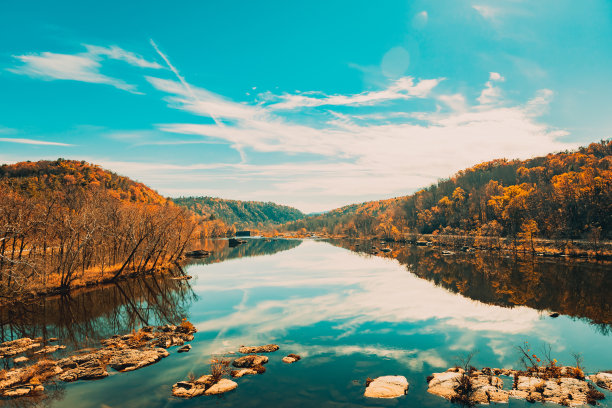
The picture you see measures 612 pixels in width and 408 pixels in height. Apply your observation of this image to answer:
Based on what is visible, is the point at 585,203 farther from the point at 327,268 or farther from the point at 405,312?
the point at 405,312

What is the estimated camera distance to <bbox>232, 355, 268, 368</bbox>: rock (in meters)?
21.5

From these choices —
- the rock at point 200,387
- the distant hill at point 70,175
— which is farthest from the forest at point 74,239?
the distant hill at point 70,175

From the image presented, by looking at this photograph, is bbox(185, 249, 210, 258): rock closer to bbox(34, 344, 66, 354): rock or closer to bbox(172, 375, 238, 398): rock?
bbox(34, 344, 66, 354): rock

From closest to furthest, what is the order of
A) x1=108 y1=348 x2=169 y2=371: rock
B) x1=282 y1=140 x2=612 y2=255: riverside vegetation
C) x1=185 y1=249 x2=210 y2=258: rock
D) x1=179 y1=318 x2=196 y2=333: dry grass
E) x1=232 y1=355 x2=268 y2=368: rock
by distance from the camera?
1. x1=108 y1=348 x2=169 y2=371: rock
2. x1=232 y1=355 x2=268 y2=368: rock
3. x1=179 y1=318 x2=196 y2=333: dry grass
4. x1=282 y1=140 x2=612 y2=255: riverside vegetation
5. x1=185 y1=249 x2=210 y2=258: rock

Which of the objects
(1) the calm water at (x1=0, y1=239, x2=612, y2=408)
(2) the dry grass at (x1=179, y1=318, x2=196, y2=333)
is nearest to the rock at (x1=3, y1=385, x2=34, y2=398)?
(1) the calm water at (x1=0, y1=239, x2=612, y2=408)

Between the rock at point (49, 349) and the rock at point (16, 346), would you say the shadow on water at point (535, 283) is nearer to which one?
the rock at point (49, 349)

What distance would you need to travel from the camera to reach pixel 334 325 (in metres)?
31.4

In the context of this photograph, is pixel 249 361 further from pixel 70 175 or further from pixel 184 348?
pixel 70 175

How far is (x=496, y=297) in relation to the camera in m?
42.8

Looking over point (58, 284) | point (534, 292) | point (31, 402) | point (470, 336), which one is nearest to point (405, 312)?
point (470, 336)

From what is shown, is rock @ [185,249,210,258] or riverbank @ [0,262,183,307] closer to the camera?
riverbank @ [0,262,183,307]

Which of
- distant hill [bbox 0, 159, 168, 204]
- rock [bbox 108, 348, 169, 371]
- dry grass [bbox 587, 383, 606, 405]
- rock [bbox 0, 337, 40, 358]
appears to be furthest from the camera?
distant hill [bbox 0, 159, 168, 204]

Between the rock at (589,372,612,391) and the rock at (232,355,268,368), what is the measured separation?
20091mm

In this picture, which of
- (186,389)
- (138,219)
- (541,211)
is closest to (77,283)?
(138,219)
